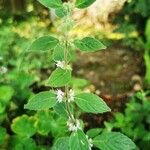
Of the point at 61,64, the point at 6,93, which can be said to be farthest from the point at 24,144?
the point at 61,64

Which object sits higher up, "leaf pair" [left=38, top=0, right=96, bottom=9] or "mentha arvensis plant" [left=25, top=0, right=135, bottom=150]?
"leaf pair" [left=38, top=0, right=96, bottom=9]

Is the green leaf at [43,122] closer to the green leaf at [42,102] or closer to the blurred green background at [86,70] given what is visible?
the blurred green background at [86,70]

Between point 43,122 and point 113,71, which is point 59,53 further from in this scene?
point 113,71

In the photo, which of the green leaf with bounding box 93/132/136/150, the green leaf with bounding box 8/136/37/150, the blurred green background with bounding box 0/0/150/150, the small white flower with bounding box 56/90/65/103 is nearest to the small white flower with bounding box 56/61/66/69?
the small white flower with bounding box 56/90/65/103

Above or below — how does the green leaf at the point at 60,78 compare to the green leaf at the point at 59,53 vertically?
below

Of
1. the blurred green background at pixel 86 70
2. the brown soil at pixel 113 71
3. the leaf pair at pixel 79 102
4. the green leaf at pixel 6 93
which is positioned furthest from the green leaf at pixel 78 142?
the brown soil at pixel 113 71

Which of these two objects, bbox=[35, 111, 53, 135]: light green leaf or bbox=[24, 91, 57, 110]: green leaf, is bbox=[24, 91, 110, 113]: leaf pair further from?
bbox=[35, 111, 53, 135]: light green leaf
